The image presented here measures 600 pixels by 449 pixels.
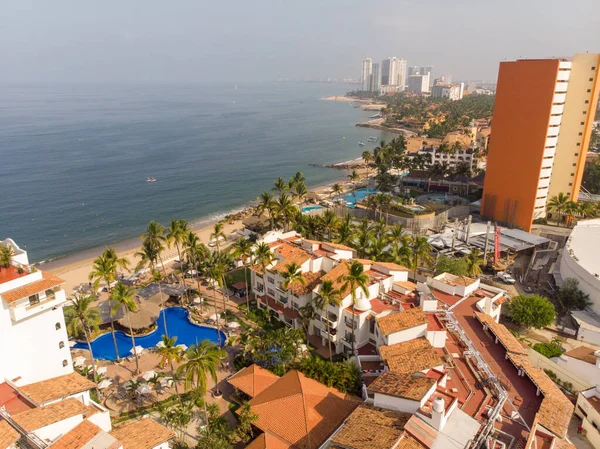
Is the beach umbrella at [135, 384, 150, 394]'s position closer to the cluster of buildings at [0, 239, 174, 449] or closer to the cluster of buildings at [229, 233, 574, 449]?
the cluster of buildings at [0, 239, 174, 449]

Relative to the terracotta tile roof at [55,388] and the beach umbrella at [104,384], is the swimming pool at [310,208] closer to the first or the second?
the beach umbrella at [104,384]

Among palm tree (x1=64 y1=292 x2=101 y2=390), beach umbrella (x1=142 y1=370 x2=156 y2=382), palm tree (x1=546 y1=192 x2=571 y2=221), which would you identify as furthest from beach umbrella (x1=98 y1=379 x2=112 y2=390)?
palm tree (x1=546 y1=192 x2=571 y2=221)

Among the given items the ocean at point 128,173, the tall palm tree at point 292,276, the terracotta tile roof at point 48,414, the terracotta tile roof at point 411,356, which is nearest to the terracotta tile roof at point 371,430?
the terracotta tile roof at point 411,356

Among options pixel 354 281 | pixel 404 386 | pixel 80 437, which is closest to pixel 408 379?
pixel 404 386

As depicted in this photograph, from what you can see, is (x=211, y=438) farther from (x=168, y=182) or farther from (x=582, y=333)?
(x=168, y=182)

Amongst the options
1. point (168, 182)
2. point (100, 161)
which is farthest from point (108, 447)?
point (100, 161)
